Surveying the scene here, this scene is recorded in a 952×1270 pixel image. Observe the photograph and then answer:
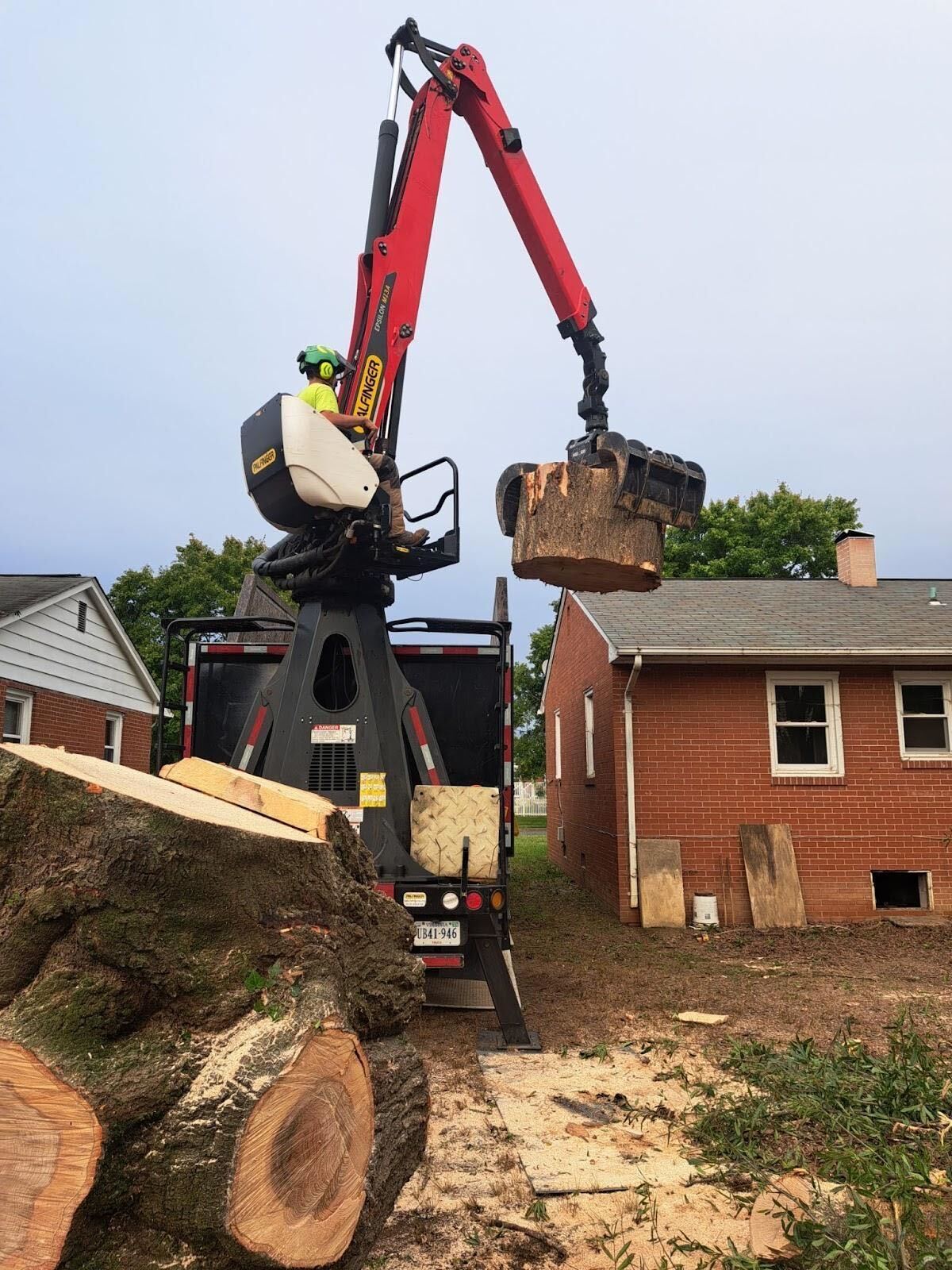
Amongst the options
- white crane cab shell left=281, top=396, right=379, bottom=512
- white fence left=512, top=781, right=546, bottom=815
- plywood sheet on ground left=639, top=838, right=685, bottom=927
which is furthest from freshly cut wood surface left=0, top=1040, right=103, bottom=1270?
white fence left=512, top=781, right=546, bottom=815

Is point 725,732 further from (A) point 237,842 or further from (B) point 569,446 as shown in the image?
(A) point 237,842

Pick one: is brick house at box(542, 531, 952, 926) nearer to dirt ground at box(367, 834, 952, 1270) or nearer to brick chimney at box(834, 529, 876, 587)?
dirt ground at box(367, 834, 952, 1270)

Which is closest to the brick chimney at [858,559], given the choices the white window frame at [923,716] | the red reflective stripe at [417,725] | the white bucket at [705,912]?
the white window frame at [923,716]

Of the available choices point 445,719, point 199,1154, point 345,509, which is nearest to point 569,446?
point 345,509

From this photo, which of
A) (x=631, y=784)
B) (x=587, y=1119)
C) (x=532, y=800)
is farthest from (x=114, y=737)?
(x=532, y=800)

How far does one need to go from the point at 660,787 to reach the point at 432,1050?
612cm

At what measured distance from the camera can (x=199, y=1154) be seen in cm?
202

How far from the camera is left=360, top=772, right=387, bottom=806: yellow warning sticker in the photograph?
19.7ft

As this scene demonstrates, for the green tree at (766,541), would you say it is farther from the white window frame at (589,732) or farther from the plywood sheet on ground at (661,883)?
the plywood sheet on ground at (661,883)

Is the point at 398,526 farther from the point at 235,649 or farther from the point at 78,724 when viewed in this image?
the point at 78,724

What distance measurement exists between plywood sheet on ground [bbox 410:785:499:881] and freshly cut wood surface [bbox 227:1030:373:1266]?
357 centimetres

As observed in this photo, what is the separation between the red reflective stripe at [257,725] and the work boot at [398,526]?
152cm

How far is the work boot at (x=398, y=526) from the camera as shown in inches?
250

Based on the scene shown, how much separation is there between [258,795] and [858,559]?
14035 mm
